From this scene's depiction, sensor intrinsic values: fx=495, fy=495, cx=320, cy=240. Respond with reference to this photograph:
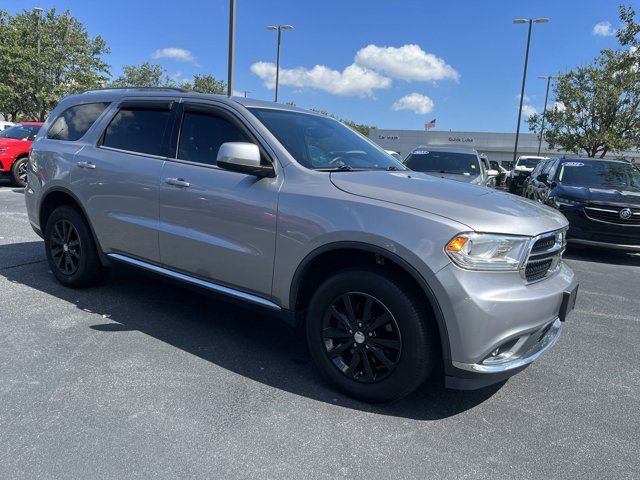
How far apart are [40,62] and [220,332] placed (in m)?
30.8

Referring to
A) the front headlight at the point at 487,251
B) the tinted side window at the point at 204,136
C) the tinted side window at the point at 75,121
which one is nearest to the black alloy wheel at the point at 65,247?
the tinted side window at the point at 75,121

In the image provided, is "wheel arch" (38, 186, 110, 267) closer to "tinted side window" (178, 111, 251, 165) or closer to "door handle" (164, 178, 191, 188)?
"door handle" (164, 178, 191, 188)

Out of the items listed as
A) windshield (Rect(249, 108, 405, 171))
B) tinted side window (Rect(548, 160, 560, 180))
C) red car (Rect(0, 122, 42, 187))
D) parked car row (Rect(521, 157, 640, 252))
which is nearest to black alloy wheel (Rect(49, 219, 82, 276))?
windshield (Rect(249, 108, 405, 171))

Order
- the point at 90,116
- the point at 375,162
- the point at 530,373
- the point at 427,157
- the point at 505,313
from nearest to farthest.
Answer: the point at 505,313 → the point at 530,373 → the point at 375,162 → the point at 90,116 → the point at 427,157

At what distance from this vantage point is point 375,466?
242 cm

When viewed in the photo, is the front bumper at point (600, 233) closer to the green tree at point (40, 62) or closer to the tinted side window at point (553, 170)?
the tinted side window at point (553, 170)

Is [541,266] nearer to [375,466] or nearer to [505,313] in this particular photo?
[505,313]

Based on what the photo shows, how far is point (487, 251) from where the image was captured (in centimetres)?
261

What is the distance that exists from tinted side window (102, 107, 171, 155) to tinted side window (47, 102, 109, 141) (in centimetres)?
33

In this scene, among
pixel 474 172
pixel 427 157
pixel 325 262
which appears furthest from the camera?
pixel 427 157

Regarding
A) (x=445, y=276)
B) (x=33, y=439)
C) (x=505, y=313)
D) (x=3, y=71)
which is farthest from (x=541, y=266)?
(x=3, y=71)

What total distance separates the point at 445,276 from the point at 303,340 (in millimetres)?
→ 1732

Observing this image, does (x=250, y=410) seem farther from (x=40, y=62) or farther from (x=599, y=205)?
(x=40, y=62)

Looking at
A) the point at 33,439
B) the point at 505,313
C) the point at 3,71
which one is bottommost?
the point at 33,439
